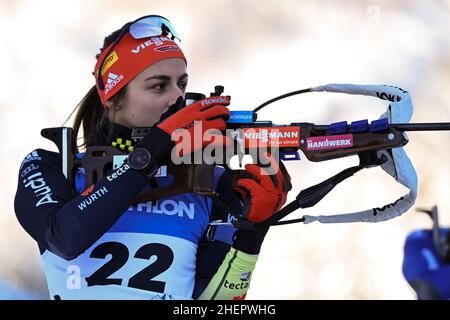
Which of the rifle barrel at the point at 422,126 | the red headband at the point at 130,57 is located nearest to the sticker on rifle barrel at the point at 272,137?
the rifle barrel at the point at 422,126

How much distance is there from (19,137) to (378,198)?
74.6 inches

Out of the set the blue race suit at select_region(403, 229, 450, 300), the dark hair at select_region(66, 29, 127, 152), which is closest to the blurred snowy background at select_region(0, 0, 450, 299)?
Result: the dark hair at select_region(66, 29, 127, 152)

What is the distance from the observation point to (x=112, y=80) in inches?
127

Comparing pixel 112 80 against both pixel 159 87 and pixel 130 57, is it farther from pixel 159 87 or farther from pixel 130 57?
pixel 159 87

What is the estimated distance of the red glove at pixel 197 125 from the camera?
2826mm

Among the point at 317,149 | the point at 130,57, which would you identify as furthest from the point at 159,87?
the point at 317,149

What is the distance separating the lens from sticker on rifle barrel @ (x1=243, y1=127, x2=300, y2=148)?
111 inches

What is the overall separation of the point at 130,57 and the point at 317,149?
82 centimetres

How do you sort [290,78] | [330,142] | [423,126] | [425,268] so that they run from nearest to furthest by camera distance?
[425,268] < [423,126] < [330,142] < [290,78]

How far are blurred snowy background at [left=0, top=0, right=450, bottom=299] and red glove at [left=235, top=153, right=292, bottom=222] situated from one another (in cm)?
169

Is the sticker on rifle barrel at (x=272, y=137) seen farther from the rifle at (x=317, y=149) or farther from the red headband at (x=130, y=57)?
the red headband at (x=130, y=57)

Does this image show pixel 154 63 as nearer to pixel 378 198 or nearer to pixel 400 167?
pixel 400 167

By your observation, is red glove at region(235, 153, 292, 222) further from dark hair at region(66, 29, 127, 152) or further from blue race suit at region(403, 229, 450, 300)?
dark hair at region(66, 29, 127, 152)
